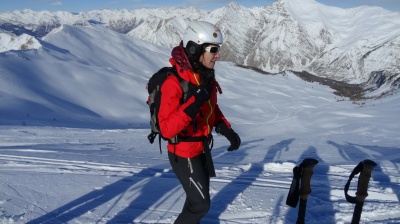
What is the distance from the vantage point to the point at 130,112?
29203 mm

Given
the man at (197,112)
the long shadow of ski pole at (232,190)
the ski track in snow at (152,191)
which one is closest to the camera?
the man at (197,112)

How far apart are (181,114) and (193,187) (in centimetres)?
88

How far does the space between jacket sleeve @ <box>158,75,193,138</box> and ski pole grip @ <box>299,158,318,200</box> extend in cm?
122

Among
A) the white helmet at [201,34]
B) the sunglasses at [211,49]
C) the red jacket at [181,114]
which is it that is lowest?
the red jacket at [181,114]

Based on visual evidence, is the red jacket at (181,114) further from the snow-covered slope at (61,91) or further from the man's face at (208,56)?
the snow-covered slope at (61,91)

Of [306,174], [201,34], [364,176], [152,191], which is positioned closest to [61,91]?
[152,191]

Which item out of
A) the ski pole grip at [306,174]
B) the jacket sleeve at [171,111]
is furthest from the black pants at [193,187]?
the ski pole grip at [306,174]

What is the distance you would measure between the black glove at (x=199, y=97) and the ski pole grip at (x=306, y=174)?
3.80ft

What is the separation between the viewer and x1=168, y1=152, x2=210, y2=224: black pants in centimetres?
396

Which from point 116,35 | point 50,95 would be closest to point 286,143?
point 50,95

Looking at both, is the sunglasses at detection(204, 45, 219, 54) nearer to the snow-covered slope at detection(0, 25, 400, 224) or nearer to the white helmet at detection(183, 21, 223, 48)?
the white helmet at detection(183, 21, 223, 48)

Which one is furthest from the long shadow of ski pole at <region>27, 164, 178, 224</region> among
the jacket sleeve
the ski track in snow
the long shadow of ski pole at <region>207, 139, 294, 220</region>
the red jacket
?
the jacket sleeve

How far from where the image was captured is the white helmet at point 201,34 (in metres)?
4.04

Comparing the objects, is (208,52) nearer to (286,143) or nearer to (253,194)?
(253,194)
